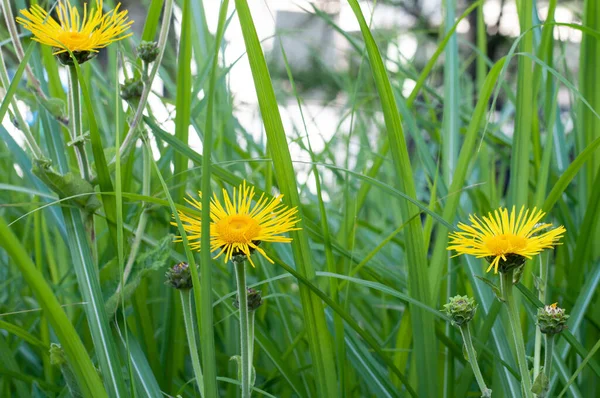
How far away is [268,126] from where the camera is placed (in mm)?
467

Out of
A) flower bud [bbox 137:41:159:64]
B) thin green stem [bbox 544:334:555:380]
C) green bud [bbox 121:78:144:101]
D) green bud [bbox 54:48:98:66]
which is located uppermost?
flower bud [bbox 137:41:159:64]

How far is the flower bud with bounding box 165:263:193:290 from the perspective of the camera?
0.44 meters

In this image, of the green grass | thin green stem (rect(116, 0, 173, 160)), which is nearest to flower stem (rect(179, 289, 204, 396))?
the green grass

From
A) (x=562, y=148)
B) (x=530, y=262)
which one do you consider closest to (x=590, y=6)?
(x=562, y=148)

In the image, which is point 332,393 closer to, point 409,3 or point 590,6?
point 590,6

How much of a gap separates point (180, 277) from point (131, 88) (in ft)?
0.64

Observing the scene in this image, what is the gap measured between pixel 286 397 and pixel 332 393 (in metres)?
0.18

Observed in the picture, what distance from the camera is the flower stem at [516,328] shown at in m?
0.39

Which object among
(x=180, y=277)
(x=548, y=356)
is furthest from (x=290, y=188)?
(x=548, y=356)

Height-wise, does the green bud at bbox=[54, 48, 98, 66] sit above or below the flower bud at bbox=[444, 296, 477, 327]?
above

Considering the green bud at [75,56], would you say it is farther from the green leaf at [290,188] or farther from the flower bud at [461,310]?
the flower bud at [461,310]

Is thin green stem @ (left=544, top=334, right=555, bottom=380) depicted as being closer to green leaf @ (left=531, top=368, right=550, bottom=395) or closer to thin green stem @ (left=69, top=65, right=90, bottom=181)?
green leaf @ (left=531, top=368, right=550, bottom=395)

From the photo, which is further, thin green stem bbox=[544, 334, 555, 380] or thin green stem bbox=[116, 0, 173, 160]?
thin green stem bbox=[116, 0, 173, 160]

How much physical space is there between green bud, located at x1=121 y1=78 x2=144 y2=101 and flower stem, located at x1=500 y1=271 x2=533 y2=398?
33 cm
